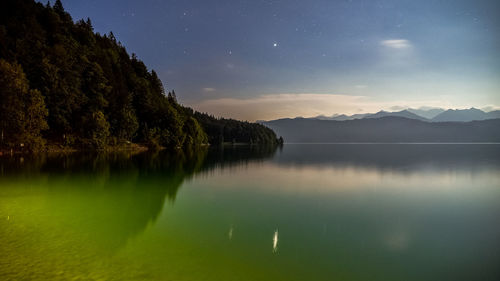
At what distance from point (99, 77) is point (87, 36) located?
23.5 meters

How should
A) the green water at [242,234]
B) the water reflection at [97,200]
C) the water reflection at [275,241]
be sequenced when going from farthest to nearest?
1. the water reflection at [97,200]
2. the water reflection at [275,241]
3. the green water at [242,234]

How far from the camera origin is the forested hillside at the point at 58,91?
43.2m

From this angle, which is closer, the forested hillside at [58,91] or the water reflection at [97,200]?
the water reflection at [97,200]

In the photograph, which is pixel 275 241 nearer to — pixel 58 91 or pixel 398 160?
pixel 398 160

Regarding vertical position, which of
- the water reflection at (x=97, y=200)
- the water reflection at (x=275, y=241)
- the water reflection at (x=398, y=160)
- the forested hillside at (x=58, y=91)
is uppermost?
the forested hillside at (x=58, y=91)

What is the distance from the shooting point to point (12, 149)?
44.7 m

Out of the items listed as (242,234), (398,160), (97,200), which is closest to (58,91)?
(97,200)

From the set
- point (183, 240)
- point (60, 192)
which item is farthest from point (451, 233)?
point (60, 192)

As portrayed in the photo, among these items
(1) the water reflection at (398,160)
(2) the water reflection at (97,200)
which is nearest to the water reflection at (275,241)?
(2) the water reflection at (97,200)

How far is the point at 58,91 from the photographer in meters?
55.3

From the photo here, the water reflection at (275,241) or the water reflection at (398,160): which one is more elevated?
the water reflection at (275,241)

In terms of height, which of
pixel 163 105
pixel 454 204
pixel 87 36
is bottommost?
pixel 454 204

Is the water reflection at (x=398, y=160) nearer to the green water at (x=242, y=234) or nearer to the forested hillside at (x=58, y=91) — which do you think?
the green water at (x=242, y=234)

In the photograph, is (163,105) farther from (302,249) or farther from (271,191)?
(302,249)
